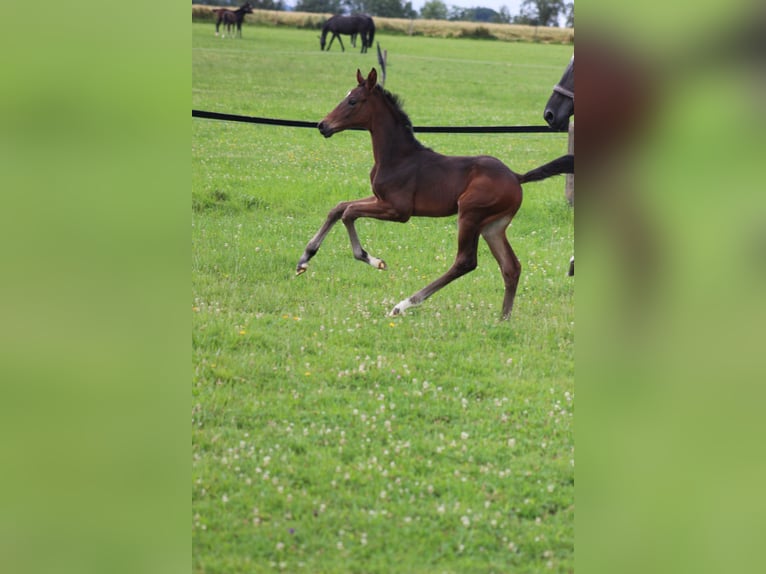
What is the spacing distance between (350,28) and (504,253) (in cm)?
1697

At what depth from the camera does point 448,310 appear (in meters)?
5.48

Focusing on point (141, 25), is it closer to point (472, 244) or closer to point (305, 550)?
point (305, 550)

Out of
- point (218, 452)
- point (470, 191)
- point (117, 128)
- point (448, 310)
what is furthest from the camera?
point (448, 310)

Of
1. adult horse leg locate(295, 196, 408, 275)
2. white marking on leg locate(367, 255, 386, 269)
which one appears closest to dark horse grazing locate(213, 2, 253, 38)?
adult horse leg locate(295, 196, 408, 275)

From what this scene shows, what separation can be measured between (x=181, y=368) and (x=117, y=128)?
0.58 meters

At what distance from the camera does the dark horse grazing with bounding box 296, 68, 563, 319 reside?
16.8 feet

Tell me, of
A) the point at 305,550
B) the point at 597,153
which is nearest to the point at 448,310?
the point at 305,550

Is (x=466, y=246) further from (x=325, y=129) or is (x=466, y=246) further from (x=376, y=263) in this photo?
(x=325, y=129)

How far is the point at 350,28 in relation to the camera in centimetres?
2100

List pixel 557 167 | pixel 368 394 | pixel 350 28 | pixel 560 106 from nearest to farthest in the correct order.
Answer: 1. pixel 368 394
2. pixel 557 167
3. pixel 560 106
4. pixel 350 28

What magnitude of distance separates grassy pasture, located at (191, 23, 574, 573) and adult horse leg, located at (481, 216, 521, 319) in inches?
9.2

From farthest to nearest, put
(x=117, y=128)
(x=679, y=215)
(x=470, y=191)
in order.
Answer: (x=470, y=191), (x=117, y=128), (x=679, y=215)

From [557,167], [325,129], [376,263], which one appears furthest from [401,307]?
[557,167]

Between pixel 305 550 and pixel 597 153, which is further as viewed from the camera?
pixel 305 550
